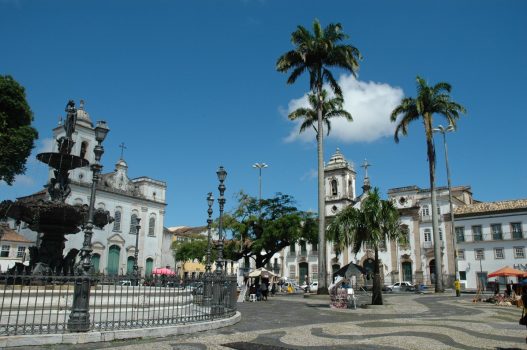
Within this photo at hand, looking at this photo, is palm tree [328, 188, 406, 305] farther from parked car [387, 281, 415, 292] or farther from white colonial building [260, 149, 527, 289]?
parked car [387, 281, 415, 292]

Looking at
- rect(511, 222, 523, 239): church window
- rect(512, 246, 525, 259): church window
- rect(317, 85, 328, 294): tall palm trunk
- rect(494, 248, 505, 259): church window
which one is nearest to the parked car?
rect(494, 248, 505, 259): church window

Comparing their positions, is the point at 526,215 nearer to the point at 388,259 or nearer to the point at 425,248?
the point at 425,248

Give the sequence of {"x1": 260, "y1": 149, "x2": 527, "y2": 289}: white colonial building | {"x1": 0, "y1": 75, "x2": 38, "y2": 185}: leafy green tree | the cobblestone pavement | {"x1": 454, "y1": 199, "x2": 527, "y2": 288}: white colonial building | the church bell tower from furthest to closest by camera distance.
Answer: the church bell tower
{"x1": 260, "y1": 149, "x2": 527, "y2": 289}: white colonial building
{"x1": 454, "y1": 199, "x2": 527, "y2": 288}: white colonial building
{"x1": 0, "y1": 75, "x2": 38, "y2": 185}: leafy green tree
the cobblestone pavement

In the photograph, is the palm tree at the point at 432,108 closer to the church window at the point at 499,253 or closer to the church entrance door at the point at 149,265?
the church window at the point at 499,253

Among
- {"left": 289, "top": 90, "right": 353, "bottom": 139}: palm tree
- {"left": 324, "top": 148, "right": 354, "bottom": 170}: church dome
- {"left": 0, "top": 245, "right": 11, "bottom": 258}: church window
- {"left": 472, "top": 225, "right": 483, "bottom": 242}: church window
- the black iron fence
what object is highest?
{"left": 324, "top": 148, "right": 354, "bottom": 170}: church dome

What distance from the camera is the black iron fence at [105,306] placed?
29.1ft

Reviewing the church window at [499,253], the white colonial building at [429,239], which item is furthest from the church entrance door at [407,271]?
the church window at [499,253]

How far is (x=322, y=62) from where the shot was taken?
27.8 metres

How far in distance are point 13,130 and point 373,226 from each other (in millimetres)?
22827

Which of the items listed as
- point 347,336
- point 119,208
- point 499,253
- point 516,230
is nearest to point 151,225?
point 119,208

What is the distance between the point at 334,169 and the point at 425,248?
16.3 meters

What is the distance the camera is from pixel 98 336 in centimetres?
874

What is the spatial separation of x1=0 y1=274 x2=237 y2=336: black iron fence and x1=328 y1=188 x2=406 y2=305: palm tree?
8264 millimetres

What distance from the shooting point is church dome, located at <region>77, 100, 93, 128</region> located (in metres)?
44.7
